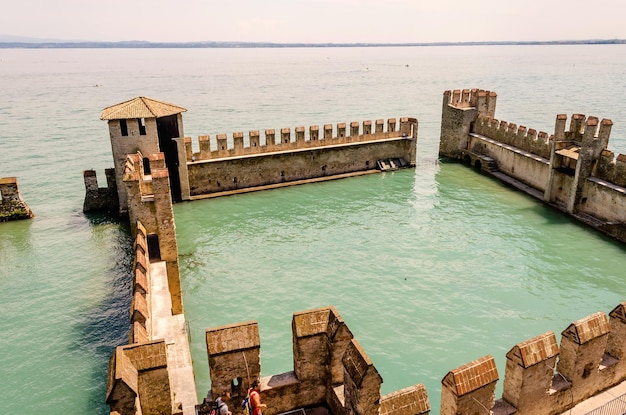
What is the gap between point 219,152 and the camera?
79.4ft

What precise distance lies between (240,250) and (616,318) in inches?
512

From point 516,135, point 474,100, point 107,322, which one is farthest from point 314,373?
point 474,100

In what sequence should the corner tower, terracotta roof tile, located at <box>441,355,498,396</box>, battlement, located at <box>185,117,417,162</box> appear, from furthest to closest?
1. battlement, located at <box>185,117,417,162</box>
2. the corner tower
3. terracotta roof tile, located at <box>441,355,498,396</box>

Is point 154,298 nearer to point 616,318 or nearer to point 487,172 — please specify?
point 616,318

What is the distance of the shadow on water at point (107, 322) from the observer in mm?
11241

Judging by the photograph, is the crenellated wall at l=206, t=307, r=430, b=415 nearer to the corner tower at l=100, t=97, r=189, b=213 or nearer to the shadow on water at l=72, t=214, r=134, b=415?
the shadow on water at l=72, t=214, r=134, b=415

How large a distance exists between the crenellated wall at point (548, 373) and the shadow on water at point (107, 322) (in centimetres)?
789

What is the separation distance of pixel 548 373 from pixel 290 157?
781 inches

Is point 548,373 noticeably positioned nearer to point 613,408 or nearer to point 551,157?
point 613,408

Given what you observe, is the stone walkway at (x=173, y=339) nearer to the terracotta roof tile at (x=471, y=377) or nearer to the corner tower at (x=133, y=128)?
the terracotta roof tile at (x=471, y=377)

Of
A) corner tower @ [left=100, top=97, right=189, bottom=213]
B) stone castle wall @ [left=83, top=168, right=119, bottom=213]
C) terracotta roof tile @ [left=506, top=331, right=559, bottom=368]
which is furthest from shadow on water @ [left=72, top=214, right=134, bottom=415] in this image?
terracotta roof tile @ [left=506, top=331, right=559, bottom=368]

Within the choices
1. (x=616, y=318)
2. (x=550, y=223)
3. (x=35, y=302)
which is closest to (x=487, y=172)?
(x=550, y=223)

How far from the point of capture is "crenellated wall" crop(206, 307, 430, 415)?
5.58 metres

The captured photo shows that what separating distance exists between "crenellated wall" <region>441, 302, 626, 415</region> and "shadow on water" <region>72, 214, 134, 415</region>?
7893 millimetres
